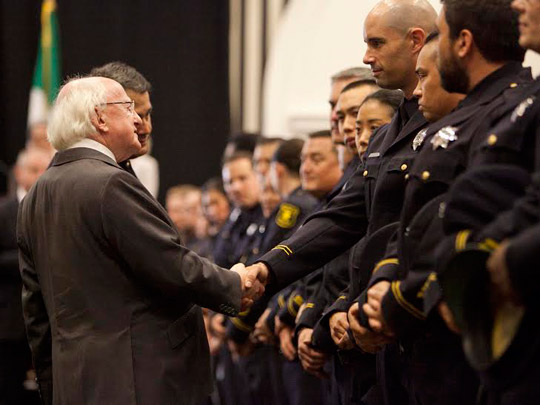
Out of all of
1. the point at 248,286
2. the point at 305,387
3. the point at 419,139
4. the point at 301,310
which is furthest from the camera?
the point at 305,387

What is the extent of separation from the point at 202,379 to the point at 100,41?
7.46 metres

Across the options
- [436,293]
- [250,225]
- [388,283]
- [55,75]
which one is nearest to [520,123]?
A: [436,293]

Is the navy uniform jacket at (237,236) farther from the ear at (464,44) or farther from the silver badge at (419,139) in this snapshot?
the ear at (464,44)

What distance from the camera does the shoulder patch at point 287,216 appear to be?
17.3 feet

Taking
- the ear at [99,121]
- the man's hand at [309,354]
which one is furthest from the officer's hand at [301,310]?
the ear at [99,121]

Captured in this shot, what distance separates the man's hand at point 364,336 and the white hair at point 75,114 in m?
1.13

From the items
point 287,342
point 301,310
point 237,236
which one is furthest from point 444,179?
point 237,236

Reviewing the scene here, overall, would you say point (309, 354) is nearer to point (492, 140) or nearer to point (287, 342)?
point (287, 342)

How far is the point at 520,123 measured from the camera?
8.68 ft

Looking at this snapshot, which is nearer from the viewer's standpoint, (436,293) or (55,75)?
Result: (436,293)

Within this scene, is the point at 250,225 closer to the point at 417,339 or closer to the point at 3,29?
the point at 417,339

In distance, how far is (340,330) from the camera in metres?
3.75

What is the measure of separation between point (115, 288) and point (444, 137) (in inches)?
48.0

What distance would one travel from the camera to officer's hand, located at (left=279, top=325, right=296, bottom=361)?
4.74 meters
